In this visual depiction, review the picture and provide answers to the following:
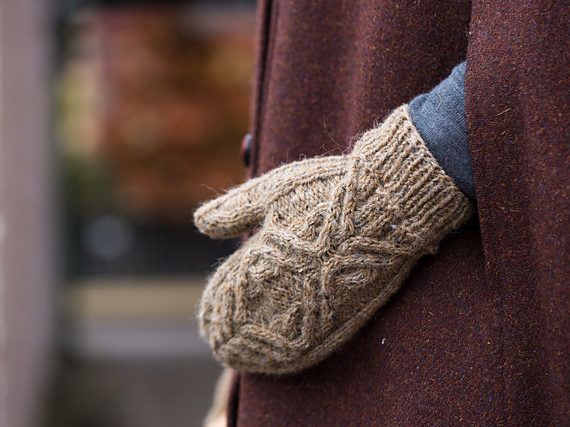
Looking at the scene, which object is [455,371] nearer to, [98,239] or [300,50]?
[300,50]

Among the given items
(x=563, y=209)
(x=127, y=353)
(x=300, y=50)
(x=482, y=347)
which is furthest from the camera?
(x=127, y=353)

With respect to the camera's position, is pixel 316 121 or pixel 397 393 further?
pixel 316 121

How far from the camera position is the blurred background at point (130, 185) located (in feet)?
15.3

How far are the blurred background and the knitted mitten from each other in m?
3.58

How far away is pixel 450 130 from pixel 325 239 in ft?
0.71

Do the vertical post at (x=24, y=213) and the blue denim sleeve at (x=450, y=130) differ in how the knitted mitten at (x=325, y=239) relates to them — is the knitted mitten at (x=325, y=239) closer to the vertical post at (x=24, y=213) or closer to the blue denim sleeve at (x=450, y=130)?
the blue denim sleeve at (x=450, y=130)

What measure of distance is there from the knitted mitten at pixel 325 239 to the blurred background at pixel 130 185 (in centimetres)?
358

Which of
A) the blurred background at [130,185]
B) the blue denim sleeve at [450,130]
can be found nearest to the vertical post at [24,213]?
the blurred background at [130,185]

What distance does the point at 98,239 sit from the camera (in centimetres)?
534

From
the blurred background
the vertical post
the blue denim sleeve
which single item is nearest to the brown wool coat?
the blue denim sleeve

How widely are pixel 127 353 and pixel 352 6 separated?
4.34m

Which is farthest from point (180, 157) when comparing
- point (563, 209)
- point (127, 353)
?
point (563, 209)

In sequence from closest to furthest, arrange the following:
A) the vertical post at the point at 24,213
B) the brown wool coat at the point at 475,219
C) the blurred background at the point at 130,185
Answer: the brown wool coat at the point at 475,219
the vertical post at the point at 24,213
the blurred background at the point at 130,185

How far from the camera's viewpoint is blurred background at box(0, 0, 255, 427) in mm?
4660
